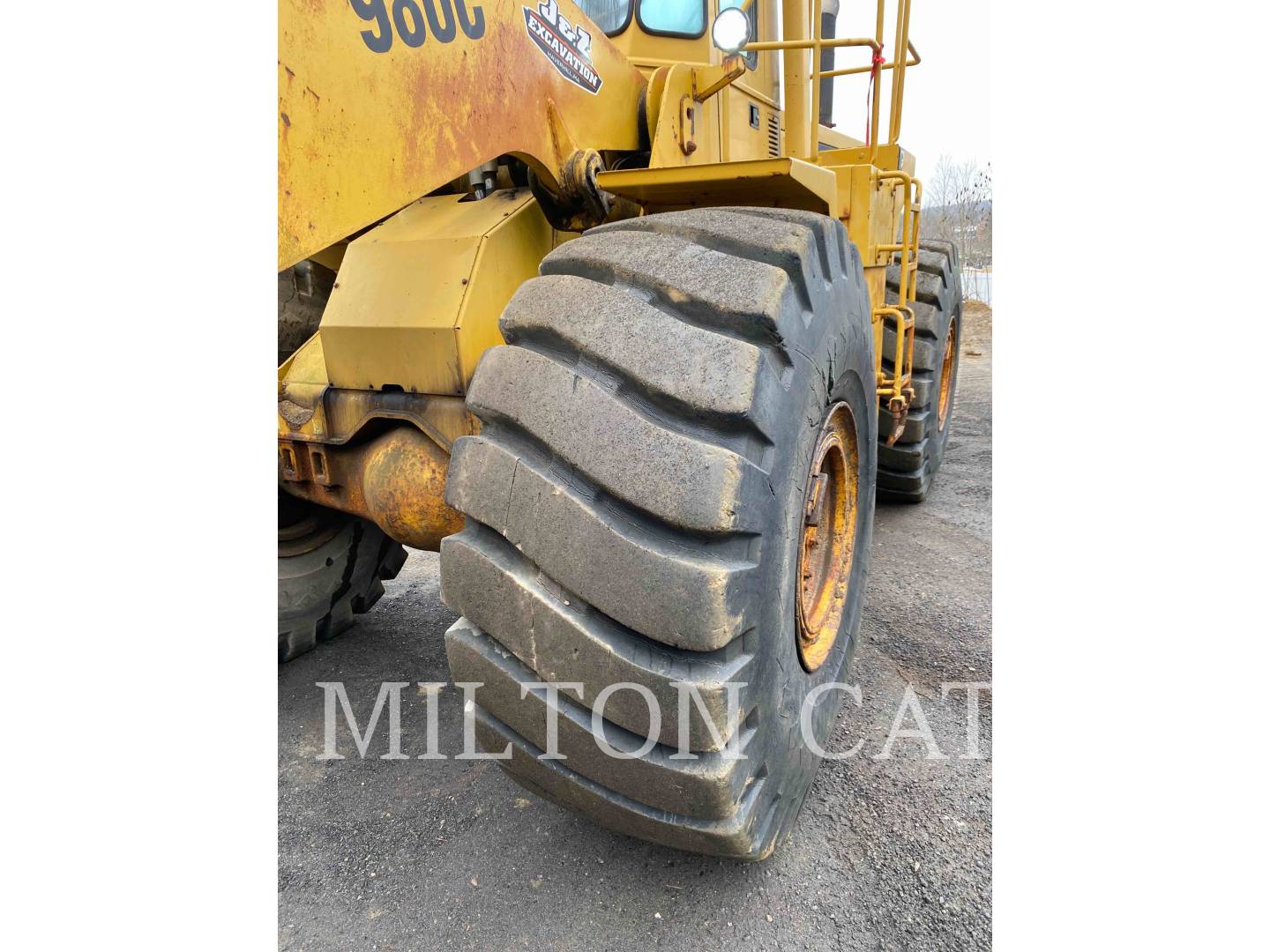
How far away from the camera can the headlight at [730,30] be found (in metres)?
2.08

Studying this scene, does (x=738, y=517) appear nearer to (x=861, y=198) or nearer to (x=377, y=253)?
(x=377, y=253)

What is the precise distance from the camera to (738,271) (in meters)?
1.43

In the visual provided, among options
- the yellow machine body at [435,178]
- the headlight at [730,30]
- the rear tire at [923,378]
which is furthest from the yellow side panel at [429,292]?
the rear tire at [923,378]

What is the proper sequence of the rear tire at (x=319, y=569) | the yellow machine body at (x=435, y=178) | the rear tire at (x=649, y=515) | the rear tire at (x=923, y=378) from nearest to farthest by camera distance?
the rear tire at (x=649, y=515) < the yellow machine body at (x=435, y=178) < the rear tire at (x=319, y=569) < the rear tire at (x=923, y=378)

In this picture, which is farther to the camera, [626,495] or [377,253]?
[377,253]

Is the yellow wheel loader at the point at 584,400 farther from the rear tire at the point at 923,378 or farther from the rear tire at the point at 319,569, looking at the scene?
the rear tire at the point at 923,378

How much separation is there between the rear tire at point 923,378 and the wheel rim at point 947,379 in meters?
0.23

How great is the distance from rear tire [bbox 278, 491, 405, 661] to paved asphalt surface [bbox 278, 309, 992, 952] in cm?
24

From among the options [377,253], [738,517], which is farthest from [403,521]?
[738,517]

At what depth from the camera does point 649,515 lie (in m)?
1.30

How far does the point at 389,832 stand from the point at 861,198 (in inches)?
101

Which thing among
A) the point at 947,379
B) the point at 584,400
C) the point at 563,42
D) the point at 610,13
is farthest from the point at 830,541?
the point at 947,379

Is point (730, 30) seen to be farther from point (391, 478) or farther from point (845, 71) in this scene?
point (391, 478)

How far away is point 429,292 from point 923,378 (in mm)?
2961
